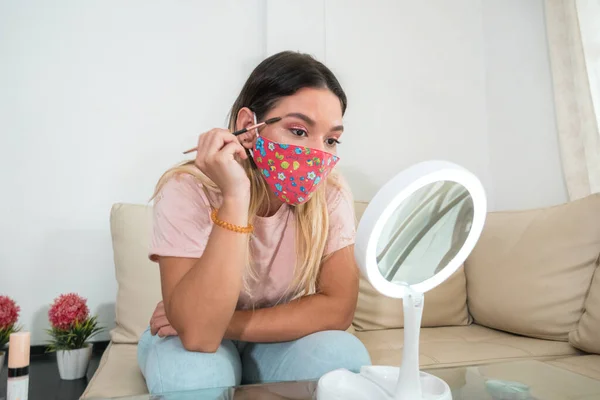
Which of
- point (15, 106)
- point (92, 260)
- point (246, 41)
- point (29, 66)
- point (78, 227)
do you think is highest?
point (246, 41)

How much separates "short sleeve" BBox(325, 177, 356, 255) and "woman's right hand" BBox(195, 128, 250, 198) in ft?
0.97

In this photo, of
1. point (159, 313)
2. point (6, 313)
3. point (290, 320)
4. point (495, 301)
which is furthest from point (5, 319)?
point (495, 301)

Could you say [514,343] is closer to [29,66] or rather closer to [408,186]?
[408,186]

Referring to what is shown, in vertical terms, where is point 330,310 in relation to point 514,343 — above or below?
above

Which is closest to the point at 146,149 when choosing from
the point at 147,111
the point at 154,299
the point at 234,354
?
the point at 147,111

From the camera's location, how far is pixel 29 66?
5.63ft

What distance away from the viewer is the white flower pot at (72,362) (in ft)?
4.58

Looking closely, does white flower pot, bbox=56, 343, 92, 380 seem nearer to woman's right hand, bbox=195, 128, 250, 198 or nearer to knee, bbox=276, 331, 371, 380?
knee, bbox=276, 331, 371, 380

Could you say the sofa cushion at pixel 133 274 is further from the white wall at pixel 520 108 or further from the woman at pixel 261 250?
the white wall at pixel 520 108

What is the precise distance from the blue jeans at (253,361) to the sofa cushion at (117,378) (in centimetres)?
13

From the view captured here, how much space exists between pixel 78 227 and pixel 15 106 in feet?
1.75

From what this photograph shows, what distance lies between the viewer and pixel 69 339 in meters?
1.41

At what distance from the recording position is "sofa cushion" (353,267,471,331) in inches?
61.6

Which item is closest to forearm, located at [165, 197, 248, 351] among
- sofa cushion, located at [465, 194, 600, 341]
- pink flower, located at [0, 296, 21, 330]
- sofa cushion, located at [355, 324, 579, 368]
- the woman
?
the woman
